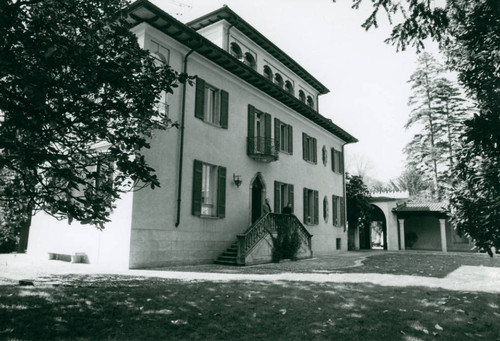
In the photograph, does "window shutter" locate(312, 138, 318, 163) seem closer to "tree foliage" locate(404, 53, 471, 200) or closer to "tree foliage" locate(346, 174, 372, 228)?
"tree foliage" locate(346, 174, 372, 228)

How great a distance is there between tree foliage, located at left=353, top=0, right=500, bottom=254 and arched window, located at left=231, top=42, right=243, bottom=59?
459 inches

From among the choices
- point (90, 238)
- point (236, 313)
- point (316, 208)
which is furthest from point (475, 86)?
point (316, 208)

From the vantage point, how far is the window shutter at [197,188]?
44.2 feet

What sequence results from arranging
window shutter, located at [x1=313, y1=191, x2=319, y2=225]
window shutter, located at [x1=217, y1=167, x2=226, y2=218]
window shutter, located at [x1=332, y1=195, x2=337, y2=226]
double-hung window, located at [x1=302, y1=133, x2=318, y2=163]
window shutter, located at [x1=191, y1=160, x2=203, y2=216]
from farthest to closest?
1. window shutter, located at [x1=332, y1=195, x2=337, y2=226]
2. window shutter, located at [x1=313, y1=191, x2=319, y2=225]
3. double-hung window, located at [x1=302, y1=133, x2=318, y2=163]
4. window shutter, located at [x1=217, y1=167, x2=226, y2=218]
5. window shutter, located at [x1=191, y1=160, x2=203, y2=216]

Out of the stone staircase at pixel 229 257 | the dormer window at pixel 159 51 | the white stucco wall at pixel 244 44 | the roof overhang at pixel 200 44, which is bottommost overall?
the stone staircase at pixel 229 257

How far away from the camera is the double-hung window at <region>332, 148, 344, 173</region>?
2626 centimetres

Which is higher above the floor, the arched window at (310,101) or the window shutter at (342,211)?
the arched window at (310,101)

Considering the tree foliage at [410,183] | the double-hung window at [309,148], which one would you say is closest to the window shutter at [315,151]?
the double-hung window at [309,148]

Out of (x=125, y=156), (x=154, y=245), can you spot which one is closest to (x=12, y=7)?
(x=125, y=156)

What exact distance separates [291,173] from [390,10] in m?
13.8

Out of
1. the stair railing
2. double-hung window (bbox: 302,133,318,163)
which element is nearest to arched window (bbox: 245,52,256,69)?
double-hung window (bbox: 302,133,318,163)

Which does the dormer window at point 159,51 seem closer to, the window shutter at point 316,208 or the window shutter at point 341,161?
the window shutter at point 316,208

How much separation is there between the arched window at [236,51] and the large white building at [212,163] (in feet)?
0.15

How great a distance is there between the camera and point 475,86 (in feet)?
22.1
